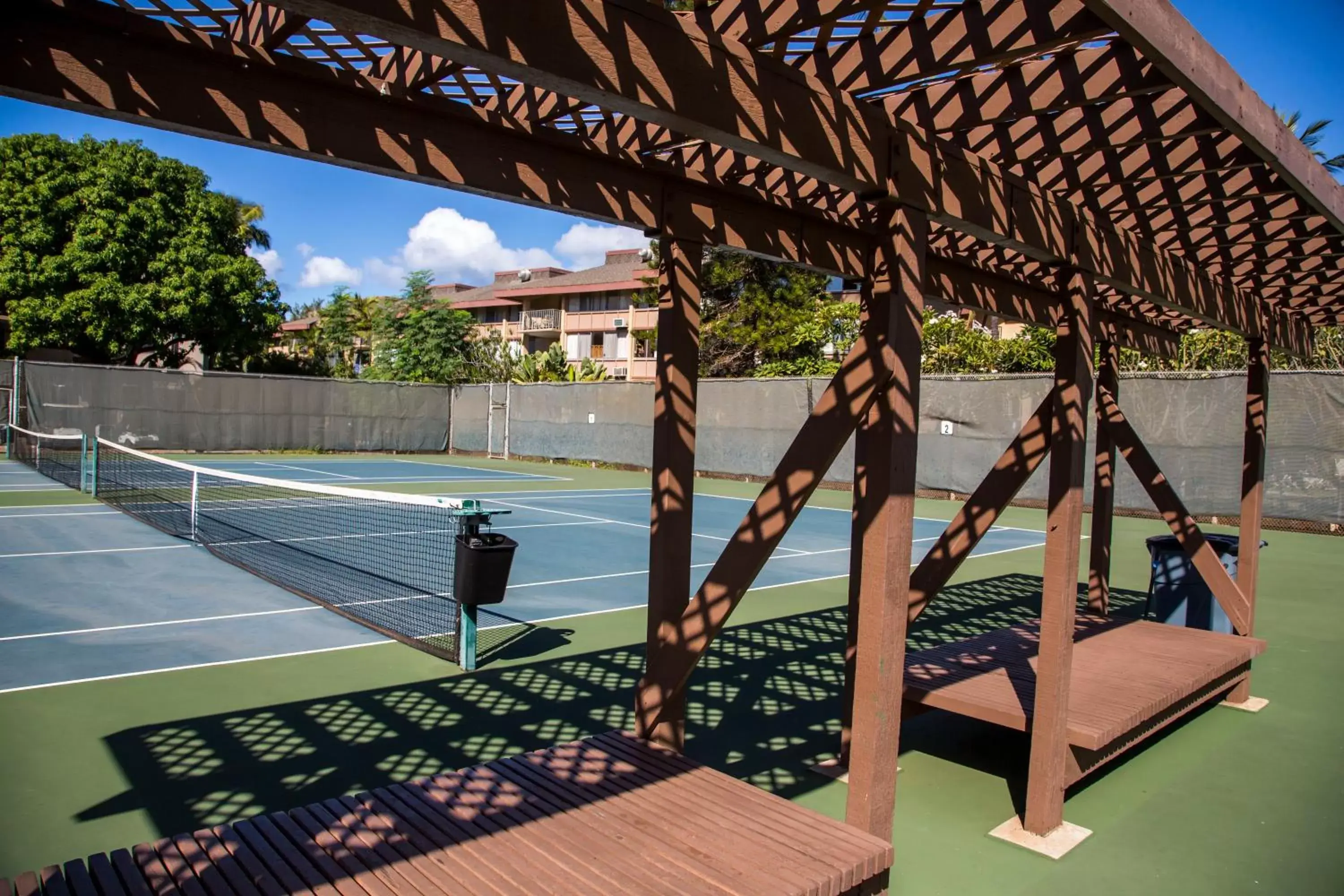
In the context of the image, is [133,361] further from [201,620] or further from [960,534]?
[960,534]

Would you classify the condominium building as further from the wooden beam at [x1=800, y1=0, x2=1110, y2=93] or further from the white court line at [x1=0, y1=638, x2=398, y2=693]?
the wooden beam at [x1=800, y1=0, x2=1110, y2=93]

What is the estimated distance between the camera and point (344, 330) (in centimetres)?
5044

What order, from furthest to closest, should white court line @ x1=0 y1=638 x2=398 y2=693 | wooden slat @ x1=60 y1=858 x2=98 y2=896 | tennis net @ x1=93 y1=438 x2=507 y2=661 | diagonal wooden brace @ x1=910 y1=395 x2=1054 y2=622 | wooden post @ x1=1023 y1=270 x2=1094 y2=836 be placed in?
tennis net @ x1=93 y1=438 x2=507 y2=661, white court line @ x1=0 y1=638 x2=398 y2=693, diagonal wooden brace @ x1=910 y1=395 x2=1054 y2=622, wooden post @ x1=1023 y1=270 x2=1094 y2=836, wooden slat @ x1=60 y1=858 x2=98 y2=896

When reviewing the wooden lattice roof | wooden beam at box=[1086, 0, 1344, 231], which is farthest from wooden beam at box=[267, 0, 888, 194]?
wooden beam at box=[1086, 0, 1344, 231]

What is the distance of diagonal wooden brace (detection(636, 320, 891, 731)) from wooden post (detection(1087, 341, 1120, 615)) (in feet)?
13.0

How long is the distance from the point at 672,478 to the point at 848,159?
51.5 inches

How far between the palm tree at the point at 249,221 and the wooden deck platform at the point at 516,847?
36.5m

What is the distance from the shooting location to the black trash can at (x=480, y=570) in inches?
235

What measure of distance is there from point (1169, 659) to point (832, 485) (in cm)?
1529

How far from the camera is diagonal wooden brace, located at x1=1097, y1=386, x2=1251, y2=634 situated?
19.3ft

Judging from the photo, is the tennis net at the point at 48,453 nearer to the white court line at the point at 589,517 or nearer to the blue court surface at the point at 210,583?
the blue court surface at the point at 210,583

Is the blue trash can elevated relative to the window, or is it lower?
lower

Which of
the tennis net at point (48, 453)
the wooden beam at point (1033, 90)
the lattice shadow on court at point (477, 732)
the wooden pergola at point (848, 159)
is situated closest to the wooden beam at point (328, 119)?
the wooden pergola at point (848, 159)

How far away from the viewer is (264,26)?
2.60 m
